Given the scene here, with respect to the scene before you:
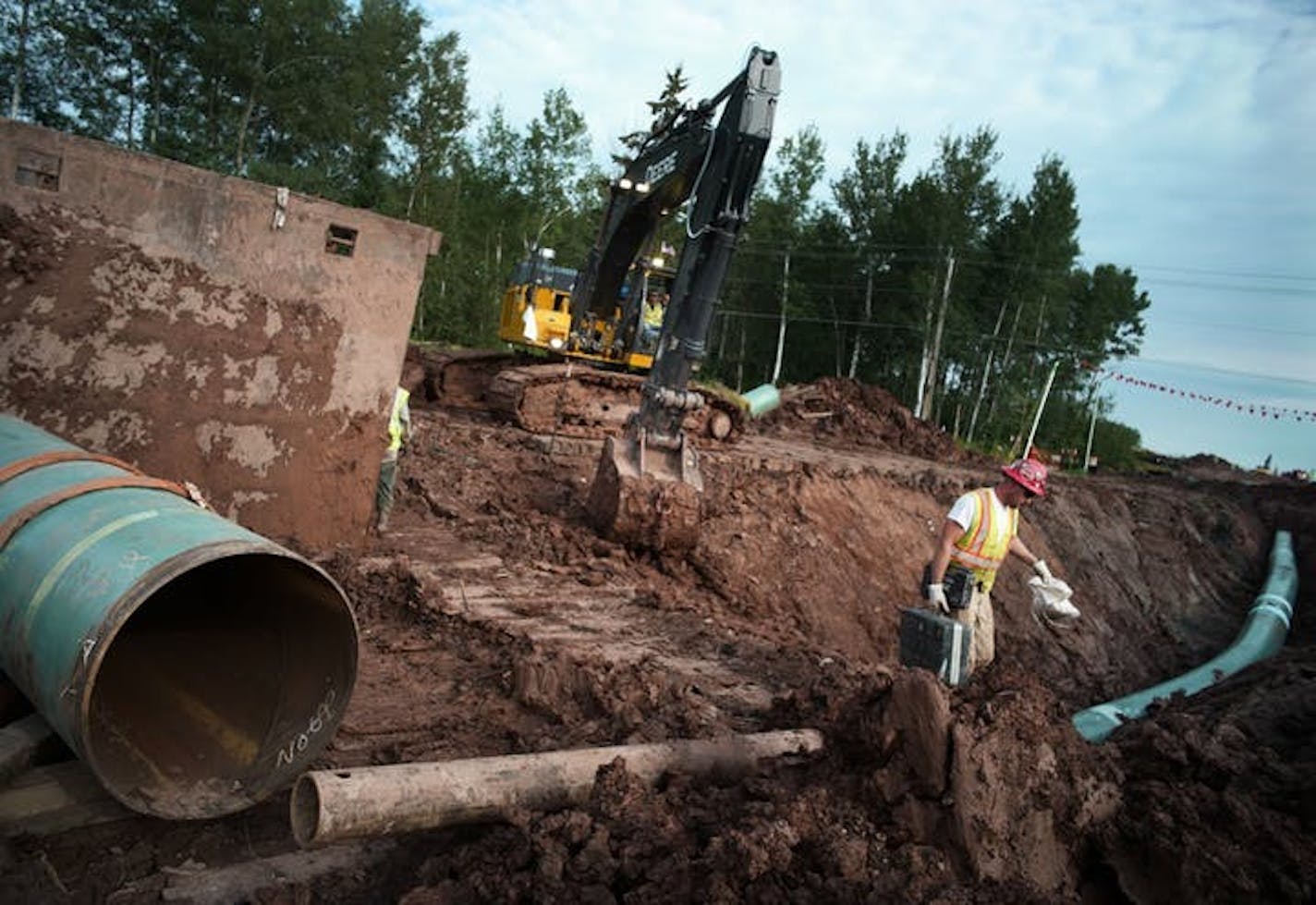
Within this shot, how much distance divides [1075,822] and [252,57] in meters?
31.3

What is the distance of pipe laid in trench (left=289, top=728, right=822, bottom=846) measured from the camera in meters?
2.55

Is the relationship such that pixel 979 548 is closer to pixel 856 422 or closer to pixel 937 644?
pixel 937 644

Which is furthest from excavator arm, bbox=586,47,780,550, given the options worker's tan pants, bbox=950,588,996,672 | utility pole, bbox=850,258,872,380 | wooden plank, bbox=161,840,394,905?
utility pole, bbox=850,258,872,380

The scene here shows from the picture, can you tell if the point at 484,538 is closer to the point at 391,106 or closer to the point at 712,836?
the point at 712,836

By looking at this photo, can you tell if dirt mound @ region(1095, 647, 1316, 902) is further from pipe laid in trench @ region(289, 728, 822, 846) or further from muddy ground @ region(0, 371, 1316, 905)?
pipe laid in trench @ region(289, 728, 822, 846)

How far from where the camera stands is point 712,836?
2.76 m

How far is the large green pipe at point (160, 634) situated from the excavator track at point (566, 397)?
7.89 meters

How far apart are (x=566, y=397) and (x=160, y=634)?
844cm

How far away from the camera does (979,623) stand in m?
5.39

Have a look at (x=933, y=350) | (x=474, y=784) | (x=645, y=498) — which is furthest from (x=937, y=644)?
(x=933, y=350)

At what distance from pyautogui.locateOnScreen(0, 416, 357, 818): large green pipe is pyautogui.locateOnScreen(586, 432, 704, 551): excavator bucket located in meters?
4.23

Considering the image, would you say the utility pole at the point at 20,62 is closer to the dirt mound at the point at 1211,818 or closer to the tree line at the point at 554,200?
the tree line at the point at 554,200

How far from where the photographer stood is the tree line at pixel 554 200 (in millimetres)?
27000

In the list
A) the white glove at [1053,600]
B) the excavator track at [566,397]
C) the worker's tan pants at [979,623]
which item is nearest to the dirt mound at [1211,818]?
the white glove at [1053,600]
